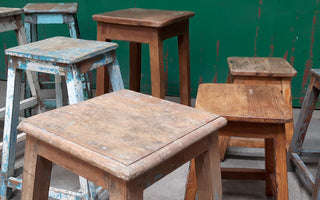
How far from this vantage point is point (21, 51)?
161 centimetres

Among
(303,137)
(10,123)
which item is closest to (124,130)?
(10,123)

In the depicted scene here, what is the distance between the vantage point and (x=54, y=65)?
1.54 meters

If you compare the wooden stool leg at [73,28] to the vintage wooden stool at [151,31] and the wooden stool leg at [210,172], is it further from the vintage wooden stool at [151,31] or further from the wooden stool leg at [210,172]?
the wooden stool leg at [210,172]

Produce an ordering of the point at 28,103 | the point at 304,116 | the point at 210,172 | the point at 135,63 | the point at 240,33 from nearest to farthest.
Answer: the point at 210,172 < the point at 304,116 < the point at 28,103 < the point at 135,63 < the point at 240,33

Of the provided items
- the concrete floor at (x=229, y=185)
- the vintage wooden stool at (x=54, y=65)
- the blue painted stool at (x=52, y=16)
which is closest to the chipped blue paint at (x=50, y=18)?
the blue painted stool at (x=52, y=16)

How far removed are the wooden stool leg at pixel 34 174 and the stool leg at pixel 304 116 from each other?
4.68 ft

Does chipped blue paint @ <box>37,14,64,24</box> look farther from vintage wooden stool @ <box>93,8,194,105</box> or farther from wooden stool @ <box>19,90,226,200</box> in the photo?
wooden stool @ <box>19,90,226,200</box>

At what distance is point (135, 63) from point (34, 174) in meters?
1.72

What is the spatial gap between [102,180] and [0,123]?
2.24m

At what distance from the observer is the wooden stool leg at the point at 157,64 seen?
2168 millimetres

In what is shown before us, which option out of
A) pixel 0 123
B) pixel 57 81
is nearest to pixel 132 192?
pixel 57 81

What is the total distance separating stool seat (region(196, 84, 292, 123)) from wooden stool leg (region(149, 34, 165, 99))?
492 mm

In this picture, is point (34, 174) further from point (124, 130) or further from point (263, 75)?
point (263, 75)

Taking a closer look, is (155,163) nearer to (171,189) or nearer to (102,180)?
(102,180)
